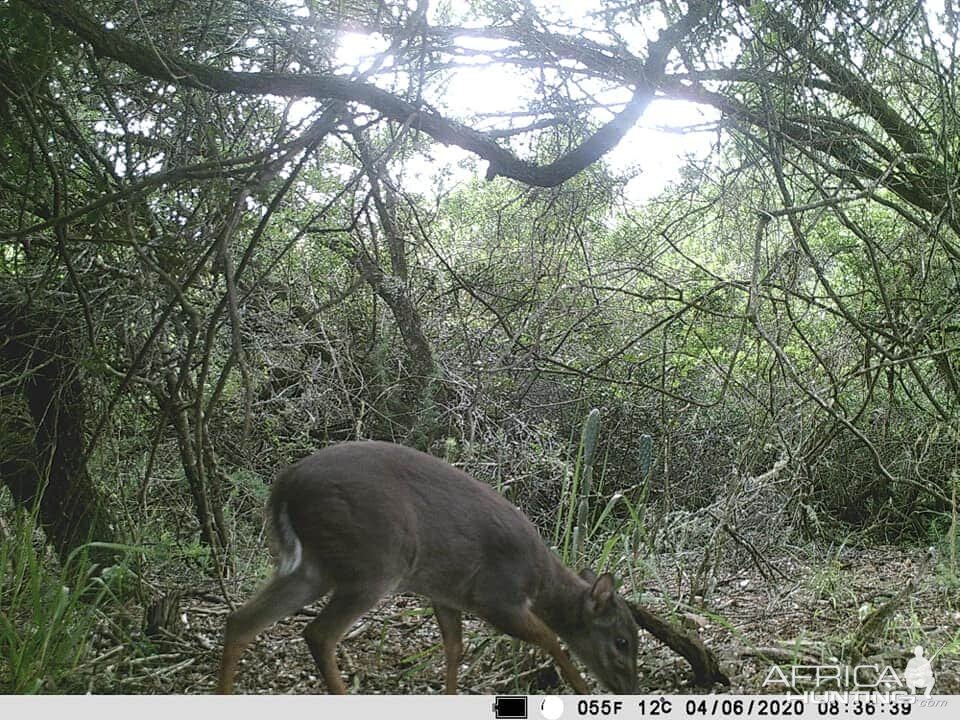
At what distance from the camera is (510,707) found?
7.54 feet

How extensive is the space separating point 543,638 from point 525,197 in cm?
228

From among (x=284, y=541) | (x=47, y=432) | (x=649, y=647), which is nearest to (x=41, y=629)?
(x=284, y=541)

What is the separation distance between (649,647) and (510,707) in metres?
0.95

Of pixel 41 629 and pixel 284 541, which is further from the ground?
pixel 284 541

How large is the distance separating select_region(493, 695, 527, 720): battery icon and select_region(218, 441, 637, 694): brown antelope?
34 cm

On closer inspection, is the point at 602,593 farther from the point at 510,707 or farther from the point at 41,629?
the point at 41,629

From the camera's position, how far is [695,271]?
4430 mm

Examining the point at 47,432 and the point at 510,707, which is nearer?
the point at 510,707

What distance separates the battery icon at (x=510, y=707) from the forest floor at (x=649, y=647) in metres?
0.50

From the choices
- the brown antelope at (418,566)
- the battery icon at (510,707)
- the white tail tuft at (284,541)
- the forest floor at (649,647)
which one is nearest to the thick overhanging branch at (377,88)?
the brown antelope at (418,566)

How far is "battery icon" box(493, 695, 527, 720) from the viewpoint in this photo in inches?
88.8

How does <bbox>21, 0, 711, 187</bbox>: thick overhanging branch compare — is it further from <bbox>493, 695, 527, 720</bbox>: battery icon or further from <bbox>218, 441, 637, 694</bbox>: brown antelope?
<bbox>493, 695, 527, 720</bbox>: battery icon

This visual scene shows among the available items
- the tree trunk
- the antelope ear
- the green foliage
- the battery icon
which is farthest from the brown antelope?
the tree trunk

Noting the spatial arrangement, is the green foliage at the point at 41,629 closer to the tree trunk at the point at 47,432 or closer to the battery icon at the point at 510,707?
the tree trunk at the point at 47,432
